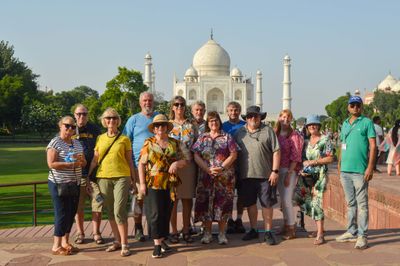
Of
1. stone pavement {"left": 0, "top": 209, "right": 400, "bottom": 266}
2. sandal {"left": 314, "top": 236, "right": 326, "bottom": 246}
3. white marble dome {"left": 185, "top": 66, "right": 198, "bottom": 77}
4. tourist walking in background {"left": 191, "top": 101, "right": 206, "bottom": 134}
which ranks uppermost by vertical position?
white marble dome {"left": 185, "top": 66, "right": 198, "bottom": 77}

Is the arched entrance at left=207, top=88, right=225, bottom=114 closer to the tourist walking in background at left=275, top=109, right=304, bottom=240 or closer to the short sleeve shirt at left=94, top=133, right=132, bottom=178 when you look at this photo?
the tourist walking in background at left=275, top=109, right=304, bottom=240

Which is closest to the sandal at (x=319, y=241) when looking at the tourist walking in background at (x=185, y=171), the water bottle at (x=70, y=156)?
the tourist walking in background at (x=185, y=171)

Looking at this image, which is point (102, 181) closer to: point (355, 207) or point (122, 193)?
Result: point (122, 193)

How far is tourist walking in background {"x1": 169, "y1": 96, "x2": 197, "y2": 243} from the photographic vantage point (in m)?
4.59

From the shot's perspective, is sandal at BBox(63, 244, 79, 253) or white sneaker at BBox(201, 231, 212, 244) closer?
sandal at BBox(63, 244, 79, 253)

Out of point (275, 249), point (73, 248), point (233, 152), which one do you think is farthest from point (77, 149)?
point (275, 249)

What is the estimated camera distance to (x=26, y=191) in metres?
9.68

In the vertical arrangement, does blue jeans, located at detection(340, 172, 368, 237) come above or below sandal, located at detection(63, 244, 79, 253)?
above

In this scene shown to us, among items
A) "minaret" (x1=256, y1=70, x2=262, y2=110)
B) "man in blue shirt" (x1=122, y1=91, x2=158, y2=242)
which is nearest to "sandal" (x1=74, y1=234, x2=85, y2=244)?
"man in blue shirt" (x1=122, y1=91, x2=158, y2=242)

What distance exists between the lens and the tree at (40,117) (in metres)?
34.8

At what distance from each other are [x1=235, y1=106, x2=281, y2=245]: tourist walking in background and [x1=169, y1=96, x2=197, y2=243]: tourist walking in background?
→ 469mm

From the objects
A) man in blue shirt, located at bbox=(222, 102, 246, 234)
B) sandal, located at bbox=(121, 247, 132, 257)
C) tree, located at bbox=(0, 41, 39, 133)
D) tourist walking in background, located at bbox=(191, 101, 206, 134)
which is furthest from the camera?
tree, located at bbox=(0, 41, 39, 133)

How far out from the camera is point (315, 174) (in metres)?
4.68

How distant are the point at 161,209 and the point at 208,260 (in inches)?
24.2
